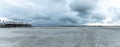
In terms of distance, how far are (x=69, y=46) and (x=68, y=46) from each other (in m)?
0.19

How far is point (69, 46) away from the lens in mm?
34688

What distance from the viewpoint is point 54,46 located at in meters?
34.6

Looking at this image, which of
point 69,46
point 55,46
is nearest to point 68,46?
point 69,46

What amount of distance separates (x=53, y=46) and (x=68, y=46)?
2.86 m

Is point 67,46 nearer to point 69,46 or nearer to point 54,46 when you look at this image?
point 69,46

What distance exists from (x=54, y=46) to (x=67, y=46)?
8.14 ft

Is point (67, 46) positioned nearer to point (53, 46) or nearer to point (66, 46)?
point (66, 46)

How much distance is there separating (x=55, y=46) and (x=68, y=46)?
8.14 ft

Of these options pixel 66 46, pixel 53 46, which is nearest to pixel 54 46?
pixel 53 46

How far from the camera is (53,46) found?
34625 mm

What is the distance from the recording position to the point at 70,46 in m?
34.7

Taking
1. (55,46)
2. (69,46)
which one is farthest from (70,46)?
(55,46)

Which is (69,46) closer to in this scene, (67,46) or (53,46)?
(67,46)

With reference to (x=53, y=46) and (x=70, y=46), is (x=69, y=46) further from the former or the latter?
(x=53, y=46)
